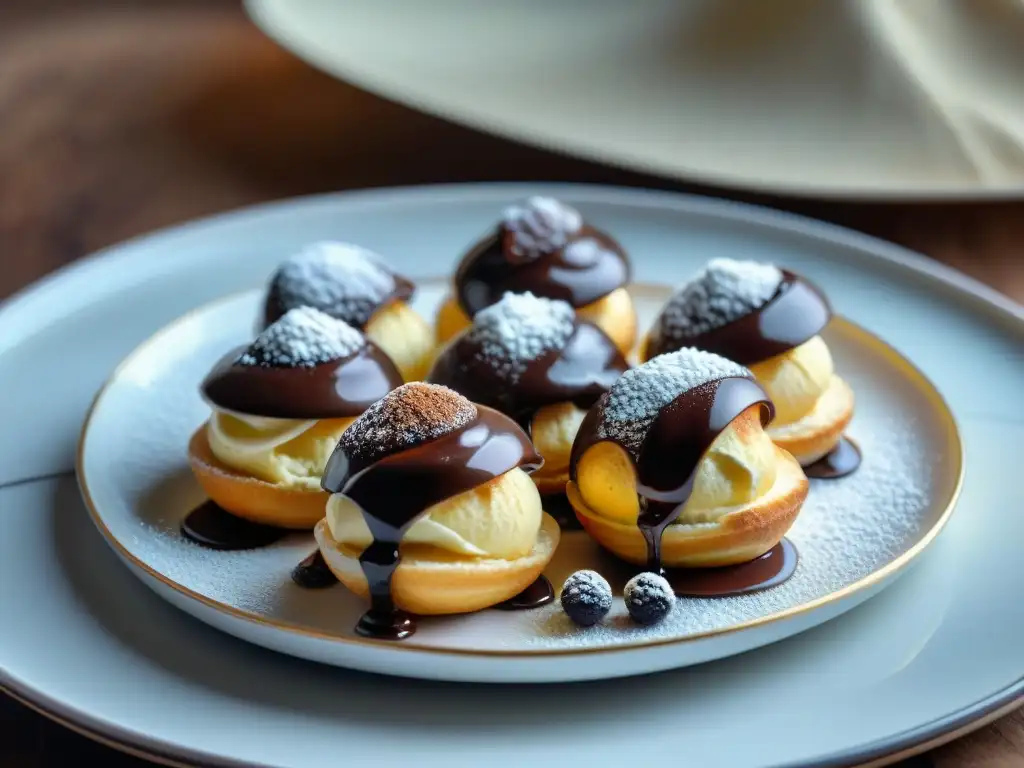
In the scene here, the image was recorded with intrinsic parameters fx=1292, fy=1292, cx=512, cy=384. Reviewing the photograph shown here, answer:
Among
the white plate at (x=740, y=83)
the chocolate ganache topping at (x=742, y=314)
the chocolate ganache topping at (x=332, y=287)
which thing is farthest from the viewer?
the white plate at (x=740, y=83)

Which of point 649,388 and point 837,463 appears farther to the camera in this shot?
point 837,463

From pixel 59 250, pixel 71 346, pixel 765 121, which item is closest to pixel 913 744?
pixel 71 346

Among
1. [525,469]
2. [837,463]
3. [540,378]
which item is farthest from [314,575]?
[837,463]

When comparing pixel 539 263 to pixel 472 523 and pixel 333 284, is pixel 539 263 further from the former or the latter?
pixel 472 523

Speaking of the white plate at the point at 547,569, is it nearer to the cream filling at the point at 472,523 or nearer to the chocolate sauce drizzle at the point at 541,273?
the cream filling at the point at 472,523

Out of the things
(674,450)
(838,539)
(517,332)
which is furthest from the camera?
(517,332)

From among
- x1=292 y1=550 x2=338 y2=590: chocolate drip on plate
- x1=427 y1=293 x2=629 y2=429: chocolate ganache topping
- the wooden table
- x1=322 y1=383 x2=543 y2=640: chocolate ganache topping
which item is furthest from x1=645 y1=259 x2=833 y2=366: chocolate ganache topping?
the wooden table

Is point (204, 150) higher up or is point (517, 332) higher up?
point (517, 332)

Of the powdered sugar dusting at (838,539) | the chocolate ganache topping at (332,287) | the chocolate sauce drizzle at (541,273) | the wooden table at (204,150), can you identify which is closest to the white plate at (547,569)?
the powdered sugar dusting at (838,539)
